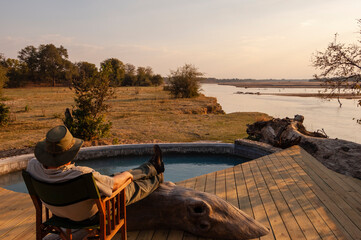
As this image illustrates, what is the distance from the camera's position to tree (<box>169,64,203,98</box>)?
30.2 m

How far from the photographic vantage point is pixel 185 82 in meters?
30.2

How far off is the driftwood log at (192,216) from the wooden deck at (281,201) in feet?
0.35

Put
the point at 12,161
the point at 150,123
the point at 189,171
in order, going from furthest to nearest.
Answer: the point at 150,123 → the point at 189,171 → the point at 12,161

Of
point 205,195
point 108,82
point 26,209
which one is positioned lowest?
point 26,209

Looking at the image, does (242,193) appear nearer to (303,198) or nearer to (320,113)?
(303,198)

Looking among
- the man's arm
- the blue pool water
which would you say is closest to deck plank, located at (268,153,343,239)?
the blue pool water

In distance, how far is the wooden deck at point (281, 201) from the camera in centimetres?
281

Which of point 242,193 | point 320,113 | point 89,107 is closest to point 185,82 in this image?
point 320,113

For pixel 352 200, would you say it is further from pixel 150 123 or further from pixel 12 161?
pixel 150 123

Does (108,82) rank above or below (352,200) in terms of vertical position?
above

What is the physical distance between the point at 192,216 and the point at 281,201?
1.54 metres

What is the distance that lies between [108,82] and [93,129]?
74.7 inches

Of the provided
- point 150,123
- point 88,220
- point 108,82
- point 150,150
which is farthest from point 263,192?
point 150,123

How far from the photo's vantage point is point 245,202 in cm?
354
